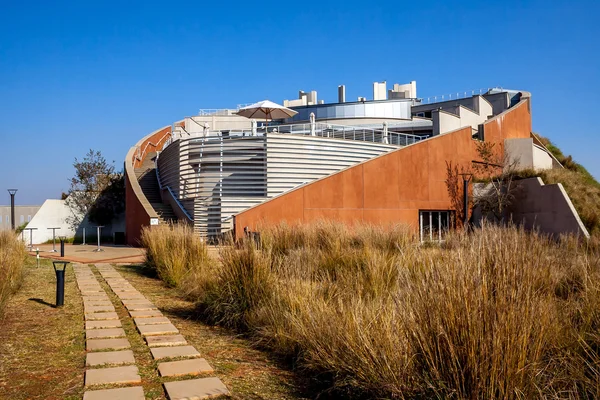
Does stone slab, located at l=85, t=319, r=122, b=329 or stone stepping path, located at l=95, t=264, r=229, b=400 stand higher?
stone slab, located at l=85, t=319, r=122, b=329

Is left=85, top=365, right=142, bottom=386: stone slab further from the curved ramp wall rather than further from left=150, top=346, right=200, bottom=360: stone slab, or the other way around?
the curved ramp wall

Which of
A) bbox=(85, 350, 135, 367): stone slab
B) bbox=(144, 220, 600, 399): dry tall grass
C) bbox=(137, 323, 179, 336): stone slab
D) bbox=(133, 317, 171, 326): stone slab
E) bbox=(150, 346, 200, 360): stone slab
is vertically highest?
bbox=(144, 220, 600, 399): dry tall grass

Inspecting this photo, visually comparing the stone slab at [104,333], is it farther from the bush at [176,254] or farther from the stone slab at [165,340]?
the bush at [176,254]

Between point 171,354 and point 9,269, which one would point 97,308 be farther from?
point 171,354

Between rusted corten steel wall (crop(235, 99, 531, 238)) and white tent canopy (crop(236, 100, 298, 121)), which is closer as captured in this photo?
rusted corten steel wall (crop(235, 99, 531, 238))

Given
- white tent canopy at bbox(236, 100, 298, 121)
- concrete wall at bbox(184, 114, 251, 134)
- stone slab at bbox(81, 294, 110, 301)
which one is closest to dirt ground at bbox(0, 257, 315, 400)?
stone slab at bbox(81, 294, 110, 301)

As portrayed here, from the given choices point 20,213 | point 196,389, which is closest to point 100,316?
point 196,389

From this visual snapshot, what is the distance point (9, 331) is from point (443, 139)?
20805 millimetres

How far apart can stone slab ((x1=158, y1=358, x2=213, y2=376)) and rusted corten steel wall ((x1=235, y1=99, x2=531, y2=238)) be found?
14.0 meters

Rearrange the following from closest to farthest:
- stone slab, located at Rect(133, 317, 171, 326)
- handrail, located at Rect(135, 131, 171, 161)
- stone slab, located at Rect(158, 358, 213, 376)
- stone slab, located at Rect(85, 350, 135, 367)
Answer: stone slab, located at Rect(158, 358, 213, 376) < stone slab, located at Rect(85, 350, 135, 367) < stone slab, located at Rect(133, 317, 171, 326) < handrail, located at Rect(135, 131, 171, 161)

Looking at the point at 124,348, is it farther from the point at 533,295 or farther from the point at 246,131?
the point at 246,131

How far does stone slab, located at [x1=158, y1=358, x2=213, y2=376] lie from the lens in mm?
4387

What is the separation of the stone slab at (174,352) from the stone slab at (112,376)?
385 mm

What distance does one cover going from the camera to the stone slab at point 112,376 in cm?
415
